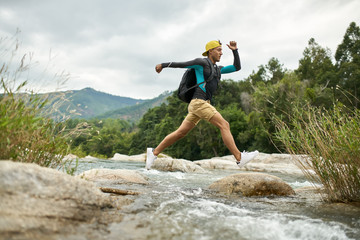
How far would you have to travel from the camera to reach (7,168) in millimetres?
2533

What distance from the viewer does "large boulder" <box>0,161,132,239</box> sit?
219cm

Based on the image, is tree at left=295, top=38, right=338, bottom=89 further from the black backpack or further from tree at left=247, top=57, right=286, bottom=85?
the black backpack

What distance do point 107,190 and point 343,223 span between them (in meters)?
3.31

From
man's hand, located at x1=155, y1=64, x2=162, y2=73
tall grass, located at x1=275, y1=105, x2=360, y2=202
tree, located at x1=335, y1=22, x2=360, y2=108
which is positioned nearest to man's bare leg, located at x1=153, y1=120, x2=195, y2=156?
man's hand, located at x1=155, y1=64, x2=162, y2=73

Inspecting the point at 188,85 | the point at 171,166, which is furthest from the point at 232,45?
the point at 171,166

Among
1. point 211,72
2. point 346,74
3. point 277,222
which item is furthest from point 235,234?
point 346,74

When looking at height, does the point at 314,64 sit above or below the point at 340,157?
above

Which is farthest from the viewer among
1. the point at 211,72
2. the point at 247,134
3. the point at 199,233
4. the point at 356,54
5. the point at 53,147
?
the point at 356,54

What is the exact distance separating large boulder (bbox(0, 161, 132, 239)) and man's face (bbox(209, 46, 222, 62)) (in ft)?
12.5

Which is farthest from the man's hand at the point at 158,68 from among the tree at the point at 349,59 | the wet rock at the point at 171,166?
the tree at the point at 349,59

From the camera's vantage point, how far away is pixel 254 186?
6289 mm

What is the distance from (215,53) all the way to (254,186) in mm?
2999

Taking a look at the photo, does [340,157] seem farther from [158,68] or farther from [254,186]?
[158,68]

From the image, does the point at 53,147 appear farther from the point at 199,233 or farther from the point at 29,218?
the point at 199,233
